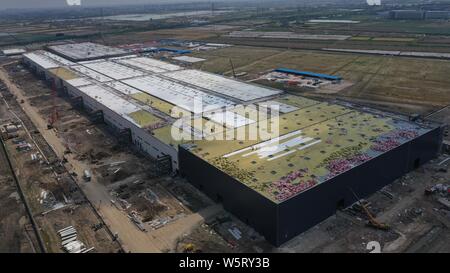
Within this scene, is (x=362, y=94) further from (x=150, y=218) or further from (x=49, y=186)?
(x=49, y=186)

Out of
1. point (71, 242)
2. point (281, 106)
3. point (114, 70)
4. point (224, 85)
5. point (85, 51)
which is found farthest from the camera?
point (85, 51)

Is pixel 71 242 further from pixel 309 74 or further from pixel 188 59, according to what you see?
pixel 188 59

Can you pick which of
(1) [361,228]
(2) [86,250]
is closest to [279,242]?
(1) [361,228]

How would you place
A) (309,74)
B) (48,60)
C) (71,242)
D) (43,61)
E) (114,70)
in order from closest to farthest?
(71,242), (309,74), (114,70), (43,61), (48,60)

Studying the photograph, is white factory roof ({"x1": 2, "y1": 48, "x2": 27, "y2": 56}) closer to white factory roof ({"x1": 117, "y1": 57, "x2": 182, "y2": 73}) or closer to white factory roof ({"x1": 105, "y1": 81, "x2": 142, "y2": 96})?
white factory roof ({"x1": 117, "y1": 57, "x2": 182, "y2": 73})

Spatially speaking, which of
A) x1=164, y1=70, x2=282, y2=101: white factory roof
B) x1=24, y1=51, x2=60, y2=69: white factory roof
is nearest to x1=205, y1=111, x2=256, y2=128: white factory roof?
x1=164, y1=70, x2=282, y2=101: white factory roof

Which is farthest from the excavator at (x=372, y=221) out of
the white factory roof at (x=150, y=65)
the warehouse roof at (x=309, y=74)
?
the white factory roof at (x=150, y=65)

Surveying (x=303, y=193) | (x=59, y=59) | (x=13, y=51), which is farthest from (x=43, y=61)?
(x=303, y=193)
